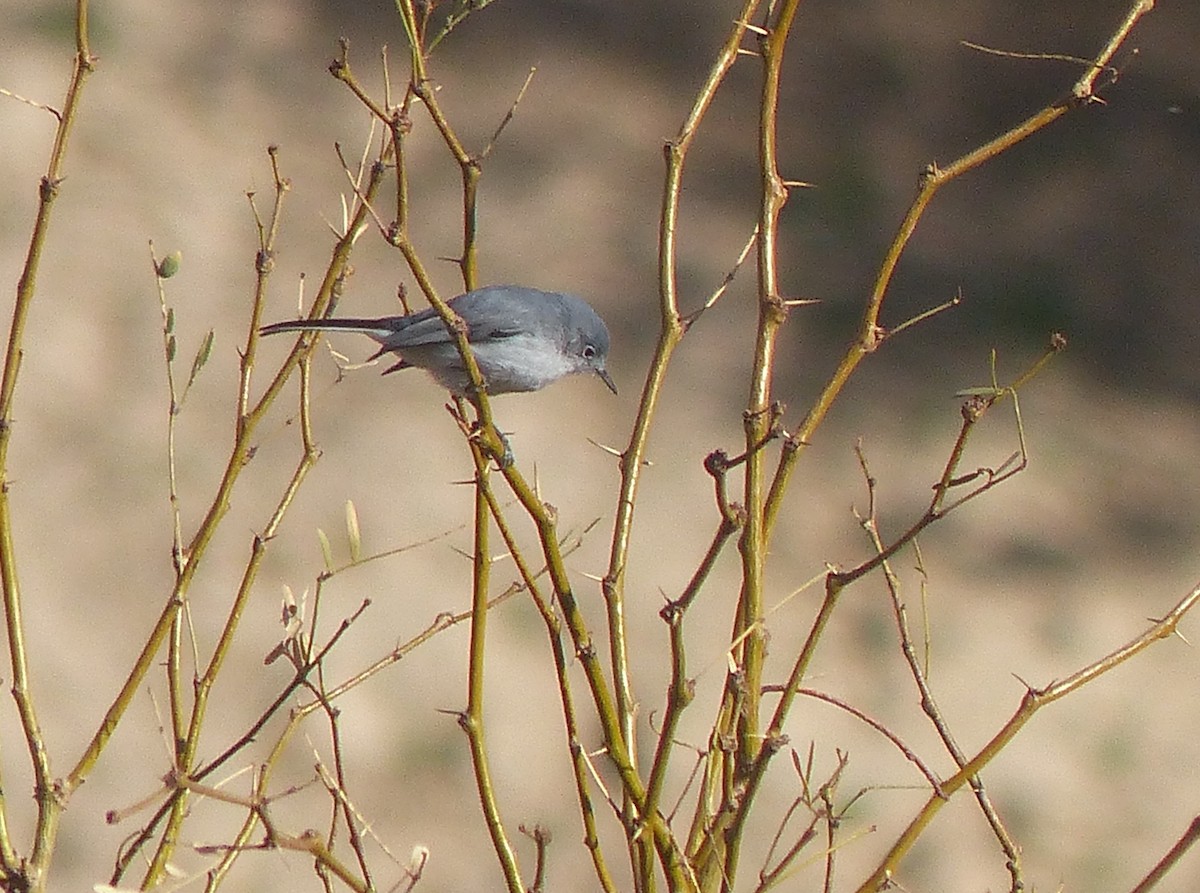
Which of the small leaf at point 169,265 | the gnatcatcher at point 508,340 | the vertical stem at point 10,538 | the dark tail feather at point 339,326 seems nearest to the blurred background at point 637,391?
the gnatcatcher at point 508,340

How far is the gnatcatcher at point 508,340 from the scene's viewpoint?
1969 millimetres

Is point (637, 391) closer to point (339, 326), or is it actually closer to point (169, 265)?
point (339, 326)

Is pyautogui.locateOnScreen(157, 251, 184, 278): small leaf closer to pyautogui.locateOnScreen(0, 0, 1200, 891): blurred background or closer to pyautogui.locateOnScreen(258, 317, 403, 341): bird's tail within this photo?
pyautogui.locateOnScreen(258, 317, 403, 341): bird's tail

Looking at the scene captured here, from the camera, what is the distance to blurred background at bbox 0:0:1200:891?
11.6 ft

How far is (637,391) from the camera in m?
4.27

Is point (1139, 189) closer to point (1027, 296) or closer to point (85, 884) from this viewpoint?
point (1027, 296)

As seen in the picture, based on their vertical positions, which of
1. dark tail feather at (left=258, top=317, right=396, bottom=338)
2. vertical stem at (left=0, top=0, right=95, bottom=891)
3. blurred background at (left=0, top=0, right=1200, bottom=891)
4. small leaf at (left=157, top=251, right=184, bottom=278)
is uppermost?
blurred background at (left=0, top=0, right=1200, bottom=891)

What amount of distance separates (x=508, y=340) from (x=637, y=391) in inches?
86.0

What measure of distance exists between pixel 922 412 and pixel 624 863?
166 centimetres

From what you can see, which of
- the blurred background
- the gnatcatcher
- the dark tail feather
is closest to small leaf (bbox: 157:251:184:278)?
the dark tail feather

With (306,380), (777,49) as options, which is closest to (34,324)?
(306,380)

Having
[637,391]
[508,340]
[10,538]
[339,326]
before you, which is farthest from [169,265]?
[637,391]

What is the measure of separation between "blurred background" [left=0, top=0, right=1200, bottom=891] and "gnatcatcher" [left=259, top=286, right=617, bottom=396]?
123cm

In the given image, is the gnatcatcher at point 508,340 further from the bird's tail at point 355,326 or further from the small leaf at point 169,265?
the small leaf at point 169,265
